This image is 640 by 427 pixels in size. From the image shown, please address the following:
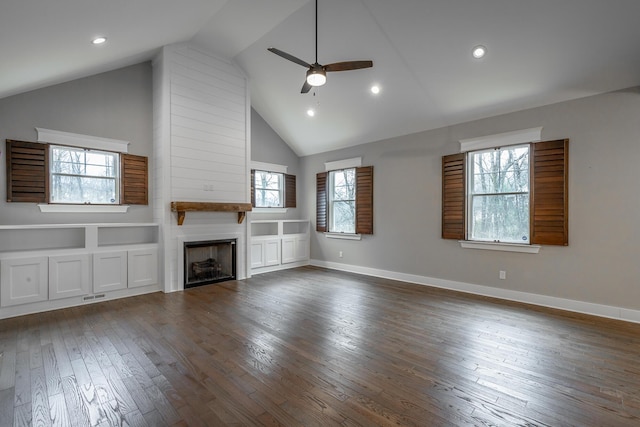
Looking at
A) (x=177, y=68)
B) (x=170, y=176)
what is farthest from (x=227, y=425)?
(x=177, y=68)

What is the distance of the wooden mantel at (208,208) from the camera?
16.2ft

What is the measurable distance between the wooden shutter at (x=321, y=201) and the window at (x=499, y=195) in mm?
3135

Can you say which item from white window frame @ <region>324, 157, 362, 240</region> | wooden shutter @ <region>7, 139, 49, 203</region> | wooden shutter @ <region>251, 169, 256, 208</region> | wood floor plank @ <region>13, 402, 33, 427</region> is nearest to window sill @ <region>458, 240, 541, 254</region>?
white window frame @ <region>324, 157, 362, 240</region>

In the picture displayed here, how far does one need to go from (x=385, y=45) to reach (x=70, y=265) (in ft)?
17.4

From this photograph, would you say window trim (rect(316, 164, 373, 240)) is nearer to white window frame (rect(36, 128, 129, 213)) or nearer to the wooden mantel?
the wooden mantel

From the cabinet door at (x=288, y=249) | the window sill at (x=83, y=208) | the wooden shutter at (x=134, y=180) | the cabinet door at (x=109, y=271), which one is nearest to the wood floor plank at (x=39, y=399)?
the cabinet door at (x=109, y=271)

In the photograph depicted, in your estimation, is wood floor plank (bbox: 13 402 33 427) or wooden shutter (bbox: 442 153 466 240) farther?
wooden shutter (bbox: 442 153 466 240)

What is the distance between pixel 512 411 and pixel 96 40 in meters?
5.23

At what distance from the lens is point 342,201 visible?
22.6 ft

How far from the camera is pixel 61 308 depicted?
405 cm

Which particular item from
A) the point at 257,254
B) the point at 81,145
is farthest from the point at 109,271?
the point at 257,254

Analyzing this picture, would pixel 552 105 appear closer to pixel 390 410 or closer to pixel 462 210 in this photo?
pixel 462 210

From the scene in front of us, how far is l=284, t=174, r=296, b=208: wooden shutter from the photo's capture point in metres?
7.42

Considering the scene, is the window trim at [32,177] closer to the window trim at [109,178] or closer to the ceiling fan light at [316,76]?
the window trim at [109,178]
